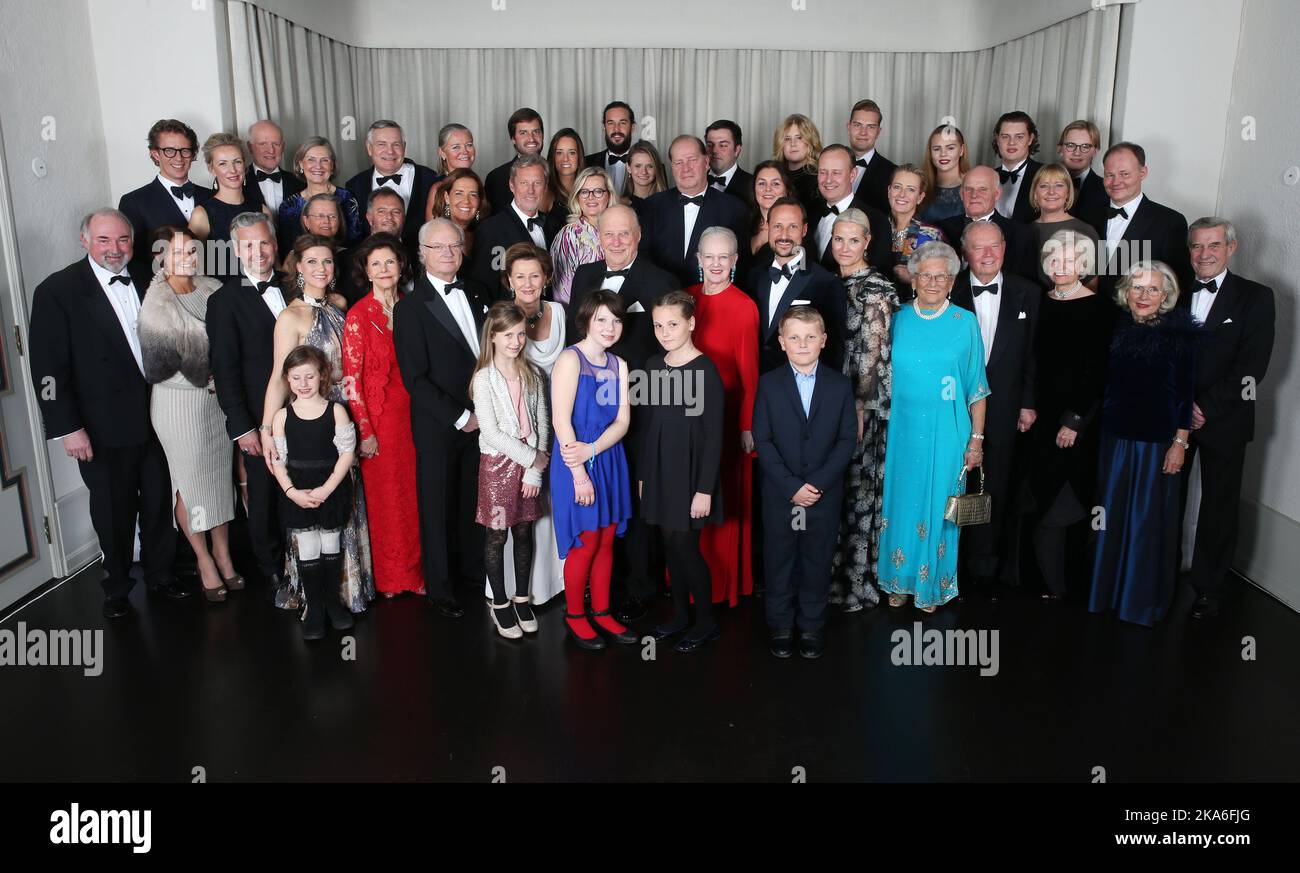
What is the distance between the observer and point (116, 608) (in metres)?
4.58

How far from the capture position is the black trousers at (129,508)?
4555 mm

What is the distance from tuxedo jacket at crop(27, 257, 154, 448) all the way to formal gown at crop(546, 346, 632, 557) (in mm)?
2152

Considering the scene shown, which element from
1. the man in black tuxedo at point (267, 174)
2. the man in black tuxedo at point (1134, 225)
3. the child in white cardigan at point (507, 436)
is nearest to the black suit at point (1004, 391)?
the man in black tuxedo at point (1134, 225)

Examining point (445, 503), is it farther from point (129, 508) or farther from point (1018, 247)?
point (1018, 247)

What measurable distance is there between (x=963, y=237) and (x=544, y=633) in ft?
9.15

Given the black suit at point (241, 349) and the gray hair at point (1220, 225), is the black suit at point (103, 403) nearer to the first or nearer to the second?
the black suit at point (241, 349)

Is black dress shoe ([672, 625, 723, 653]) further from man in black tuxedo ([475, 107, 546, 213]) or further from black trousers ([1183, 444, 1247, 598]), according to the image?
man in black tuxedo ([475, 107, 546, 213])

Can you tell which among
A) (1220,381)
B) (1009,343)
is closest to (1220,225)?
(1220,381)

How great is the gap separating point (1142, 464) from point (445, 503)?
3345mm

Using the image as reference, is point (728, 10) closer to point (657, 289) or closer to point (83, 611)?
point (657, 289)

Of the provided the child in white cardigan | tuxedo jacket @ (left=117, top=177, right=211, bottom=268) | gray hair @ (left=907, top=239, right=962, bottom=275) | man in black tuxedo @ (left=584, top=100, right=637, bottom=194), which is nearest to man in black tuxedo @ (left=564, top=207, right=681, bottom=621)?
the child in white cardigan

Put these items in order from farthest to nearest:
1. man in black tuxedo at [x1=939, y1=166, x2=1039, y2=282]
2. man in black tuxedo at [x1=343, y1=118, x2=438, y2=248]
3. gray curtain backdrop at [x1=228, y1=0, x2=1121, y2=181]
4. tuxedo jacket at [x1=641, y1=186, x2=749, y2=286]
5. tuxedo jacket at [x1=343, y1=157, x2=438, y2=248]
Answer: gray curtain backdrop at [x1=228, y1=0, x2=1121, y2=181]
tuxedo jacket at [x1=343, y1=157, x2=438, y2=248]
man in black tuxedo at [x1=343, y1=118, x2=438, y2=248]
tuxedo jacket at [x1=641, y1=186, x2=749, y2=286]
man in black tuxedo at [x1=939, y1=166, x2=1039, y2=282]

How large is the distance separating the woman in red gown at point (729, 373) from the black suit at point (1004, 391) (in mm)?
1069

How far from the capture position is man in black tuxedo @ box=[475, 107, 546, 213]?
566cm
